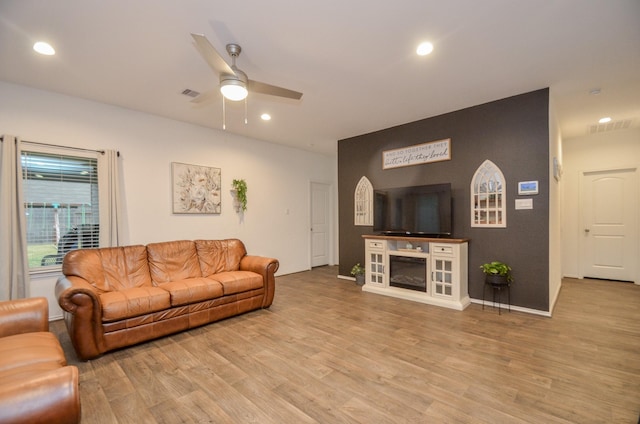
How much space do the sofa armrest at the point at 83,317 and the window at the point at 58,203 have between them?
4.48 ft

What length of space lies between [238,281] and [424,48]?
10.7 feet

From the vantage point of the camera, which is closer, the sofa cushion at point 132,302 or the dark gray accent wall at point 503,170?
the sofa cushion at point 132,302

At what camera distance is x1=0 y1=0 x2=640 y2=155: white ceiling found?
2.17 metres

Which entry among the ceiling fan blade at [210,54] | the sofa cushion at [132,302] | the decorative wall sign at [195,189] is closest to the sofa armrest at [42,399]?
the sofa cushion at [132,302]

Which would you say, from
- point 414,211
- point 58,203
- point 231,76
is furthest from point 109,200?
point 414,211

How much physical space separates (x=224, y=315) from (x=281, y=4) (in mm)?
3235

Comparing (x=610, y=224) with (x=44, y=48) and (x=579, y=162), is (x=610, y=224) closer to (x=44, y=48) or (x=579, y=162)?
(x=579, y=162)

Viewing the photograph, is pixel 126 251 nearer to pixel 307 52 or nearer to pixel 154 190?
pixel 154 190

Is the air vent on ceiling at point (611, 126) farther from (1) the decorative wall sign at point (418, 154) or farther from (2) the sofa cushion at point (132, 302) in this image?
(2) the sofa cushion at point (132, 302)

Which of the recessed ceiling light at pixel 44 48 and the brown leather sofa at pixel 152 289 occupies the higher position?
the recessed ceiling light at pixel 44 48

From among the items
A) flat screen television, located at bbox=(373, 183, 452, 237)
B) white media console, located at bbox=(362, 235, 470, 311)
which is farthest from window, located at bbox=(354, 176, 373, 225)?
white media console, located at bbox=(362, 235, 470, 311)

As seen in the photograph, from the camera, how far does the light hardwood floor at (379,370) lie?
187 cm

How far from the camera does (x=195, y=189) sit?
484cm

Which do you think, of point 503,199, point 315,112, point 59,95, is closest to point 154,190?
point 59,95
